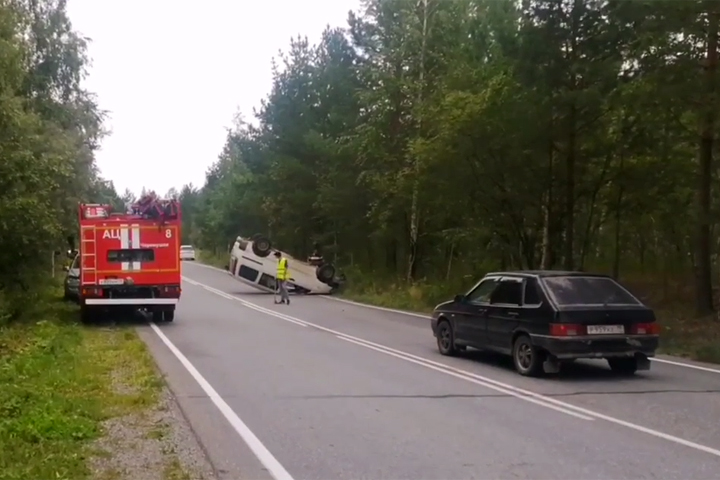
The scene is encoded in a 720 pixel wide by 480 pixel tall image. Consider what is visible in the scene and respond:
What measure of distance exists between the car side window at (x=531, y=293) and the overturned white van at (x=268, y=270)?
2335cm

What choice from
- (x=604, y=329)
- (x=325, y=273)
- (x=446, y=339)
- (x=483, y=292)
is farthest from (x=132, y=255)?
(x=325, y=273)

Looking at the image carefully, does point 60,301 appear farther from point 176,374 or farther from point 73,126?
point 176,374

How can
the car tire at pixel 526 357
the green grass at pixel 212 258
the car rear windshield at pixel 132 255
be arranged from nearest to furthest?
the car tire at pixel 526 357 < the car rear windshield at pixel 132 255 < the green grass at pixel 212 258

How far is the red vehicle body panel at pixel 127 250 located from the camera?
75.0 feet

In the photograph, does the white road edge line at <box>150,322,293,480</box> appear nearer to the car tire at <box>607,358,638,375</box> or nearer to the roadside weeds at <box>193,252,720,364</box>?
the car tire at <box>607,358,638,375</box>

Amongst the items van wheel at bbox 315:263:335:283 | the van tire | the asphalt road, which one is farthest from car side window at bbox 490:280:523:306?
van wheel at bbox 315:263:335:283

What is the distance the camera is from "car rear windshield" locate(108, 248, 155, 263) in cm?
2303

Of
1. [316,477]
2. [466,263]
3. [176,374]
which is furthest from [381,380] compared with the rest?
[466,263]

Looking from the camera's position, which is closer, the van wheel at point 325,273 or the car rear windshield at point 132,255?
the car rear windshield at point 132,255

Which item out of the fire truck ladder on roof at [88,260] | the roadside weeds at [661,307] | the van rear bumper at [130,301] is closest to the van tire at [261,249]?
the roadside weeds at [661,307]

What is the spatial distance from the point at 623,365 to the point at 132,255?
13.3 m

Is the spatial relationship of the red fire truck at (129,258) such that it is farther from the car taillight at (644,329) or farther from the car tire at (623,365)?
the car taillight at (644,329)

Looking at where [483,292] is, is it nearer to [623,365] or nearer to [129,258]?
[623,365]

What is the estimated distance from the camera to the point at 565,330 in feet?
42.6
